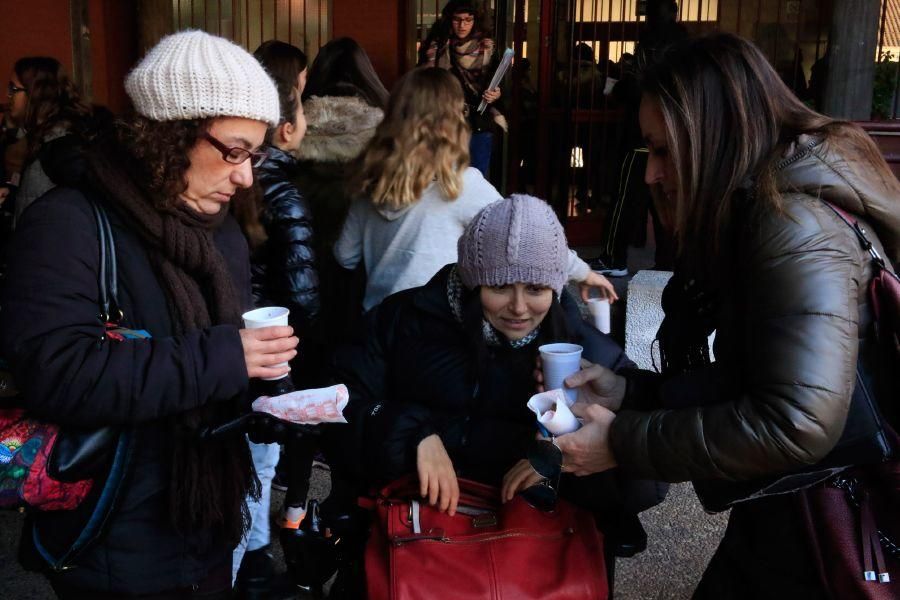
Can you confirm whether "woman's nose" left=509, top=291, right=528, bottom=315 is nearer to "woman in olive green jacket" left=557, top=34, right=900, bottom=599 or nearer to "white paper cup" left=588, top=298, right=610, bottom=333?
"woman in olive green jacket" left=557, top=34, right=900, bottom=599

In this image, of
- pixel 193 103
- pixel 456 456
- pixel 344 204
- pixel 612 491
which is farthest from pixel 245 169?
pixel 344 204

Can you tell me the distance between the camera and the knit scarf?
2498 mm

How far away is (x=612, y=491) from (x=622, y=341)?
3.57 m

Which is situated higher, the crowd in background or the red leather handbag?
the crowd in background

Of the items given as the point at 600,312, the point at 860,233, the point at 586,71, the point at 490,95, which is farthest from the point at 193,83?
the point at 586,71

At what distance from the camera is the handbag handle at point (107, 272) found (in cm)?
191

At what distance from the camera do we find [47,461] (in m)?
1.85

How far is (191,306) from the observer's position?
2041 mm

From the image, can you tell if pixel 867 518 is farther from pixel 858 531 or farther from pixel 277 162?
pixel 277 162

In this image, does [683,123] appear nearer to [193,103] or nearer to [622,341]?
[193,103]

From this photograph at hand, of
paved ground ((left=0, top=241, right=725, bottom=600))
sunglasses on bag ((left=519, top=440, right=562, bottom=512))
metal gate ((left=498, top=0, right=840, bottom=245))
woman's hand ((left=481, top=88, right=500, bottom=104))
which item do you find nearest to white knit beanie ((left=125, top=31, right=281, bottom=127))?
sunglasses on bag ((left=519, top=440, right=562, bottom=512))

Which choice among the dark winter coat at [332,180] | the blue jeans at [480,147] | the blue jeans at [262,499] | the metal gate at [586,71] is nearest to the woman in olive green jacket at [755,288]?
the blue jeans at [262,499]

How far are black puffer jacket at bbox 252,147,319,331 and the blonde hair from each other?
16.7 inches

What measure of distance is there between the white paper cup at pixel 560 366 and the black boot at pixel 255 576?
1.81 metres
